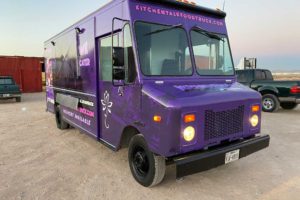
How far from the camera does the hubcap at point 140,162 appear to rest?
12.4ft

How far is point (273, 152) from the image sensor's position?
5.42 meters

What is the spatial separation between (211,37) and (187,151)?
2215 millimetres

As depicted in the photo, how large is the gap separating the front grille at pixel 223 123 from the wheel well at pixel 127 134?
1.13 metres

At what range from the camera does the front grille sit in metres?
3.34

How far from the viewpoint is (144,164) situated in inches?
150

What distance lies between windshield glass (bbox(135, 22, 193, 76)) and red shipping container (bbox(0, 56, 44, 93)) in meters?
22.1

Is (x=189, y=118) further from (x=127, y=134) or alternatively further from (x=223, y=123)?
(x=127, y=134)

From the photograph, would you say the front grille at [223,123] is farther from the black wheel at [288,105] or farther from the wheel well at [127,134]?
the black wheel at [288,105]

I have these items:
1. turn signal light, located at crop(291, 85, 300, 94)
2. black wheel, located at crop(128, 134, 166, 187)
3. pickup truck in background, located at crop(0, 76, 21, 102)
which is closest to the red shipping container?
pickup truck in background, located at crop(0, 76, 21, 102)

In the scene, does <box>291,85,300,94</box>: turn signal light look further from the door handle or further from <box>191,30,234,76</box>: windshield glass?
the door handle

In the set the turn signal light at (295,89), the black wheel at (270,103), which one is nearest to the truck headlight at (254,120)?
the turn signal light at (295,89)

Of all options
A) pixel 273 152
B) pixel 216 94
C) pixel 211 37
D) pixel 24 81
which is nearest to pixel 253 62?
pixel 273 152

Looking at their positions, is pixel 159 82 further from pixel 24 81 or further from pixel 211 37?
pixel 24 81

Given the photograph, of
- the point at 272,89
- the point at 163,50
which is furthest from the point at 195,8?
the point at 272,89
